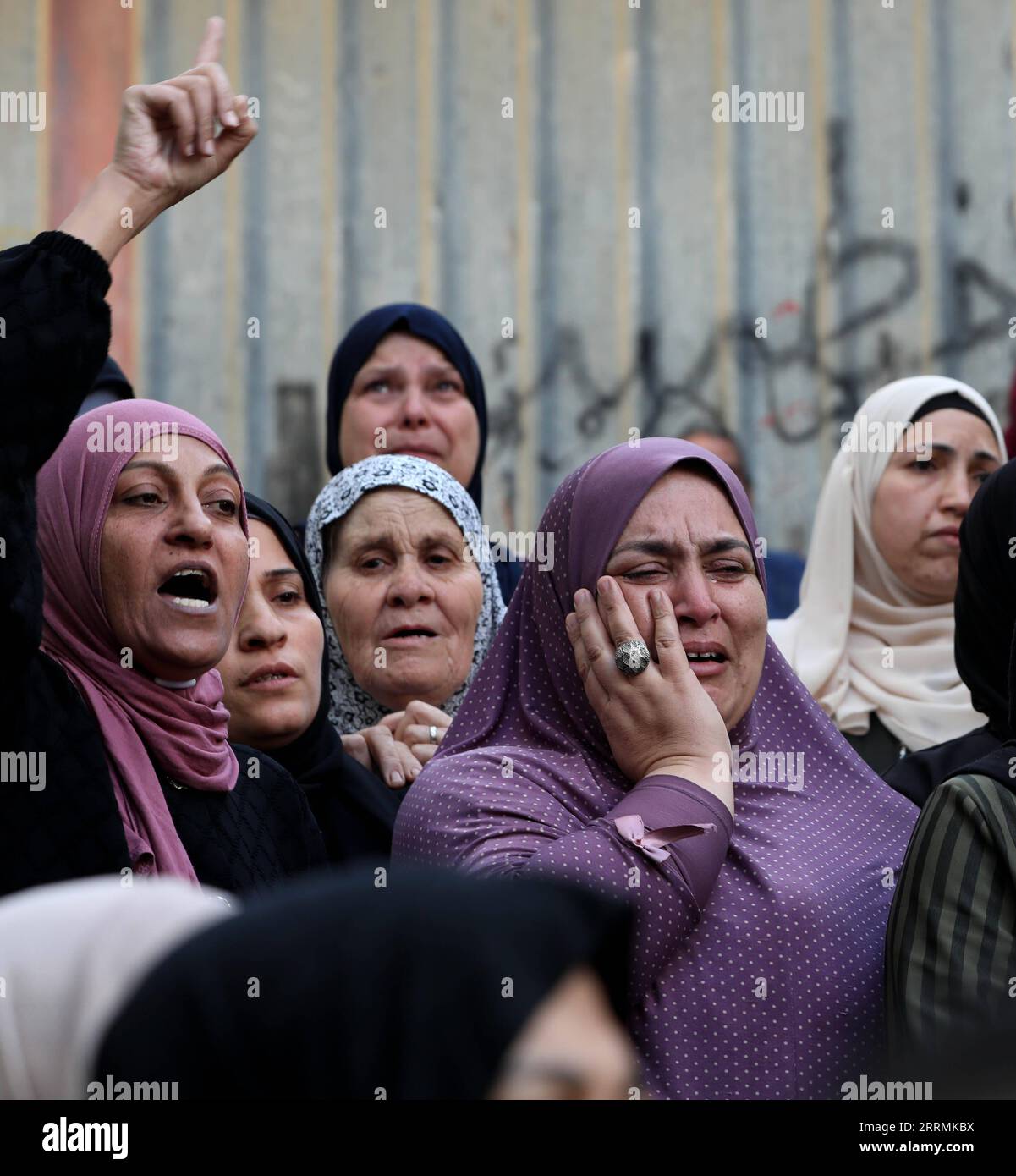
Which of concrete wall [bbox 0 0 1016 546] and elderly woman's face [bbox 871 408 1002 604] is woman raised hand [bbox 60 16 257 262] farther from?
concrete wall [bbox 0 0 1016 546]

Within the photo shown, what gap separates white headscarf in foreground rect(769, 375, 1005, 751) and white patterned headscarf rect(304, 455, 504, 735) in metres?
0.71

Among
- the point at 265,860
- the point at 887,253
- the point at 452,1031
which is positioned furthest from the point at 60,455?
the point at 887,253

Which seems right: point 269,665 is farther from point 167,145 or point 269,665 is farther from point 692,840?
point 692,840

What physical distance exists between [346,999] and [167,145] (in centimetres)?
188

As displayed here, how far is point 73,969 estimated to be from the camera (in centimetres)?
133

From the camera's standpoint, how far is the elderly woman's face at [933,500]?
4238 millimetres

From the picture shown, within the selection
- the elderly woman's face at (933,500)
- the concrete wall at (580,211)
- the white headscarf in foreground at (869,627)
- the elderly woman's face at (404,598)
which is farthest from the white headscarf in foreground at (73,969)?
the concrete wall at (580,211)

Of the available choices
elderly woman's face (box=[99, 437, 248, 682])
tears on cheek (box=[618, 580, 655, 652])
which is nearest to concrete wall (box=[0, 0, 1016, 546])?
elderly woman's face (box=[99, 437, 248, 682])

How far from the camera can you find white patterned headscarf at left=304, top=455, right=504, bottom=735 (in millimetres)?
4023

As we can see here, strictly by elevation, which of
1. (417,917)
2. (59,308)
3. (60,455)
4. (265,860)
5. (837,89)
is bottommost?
(265,860)
